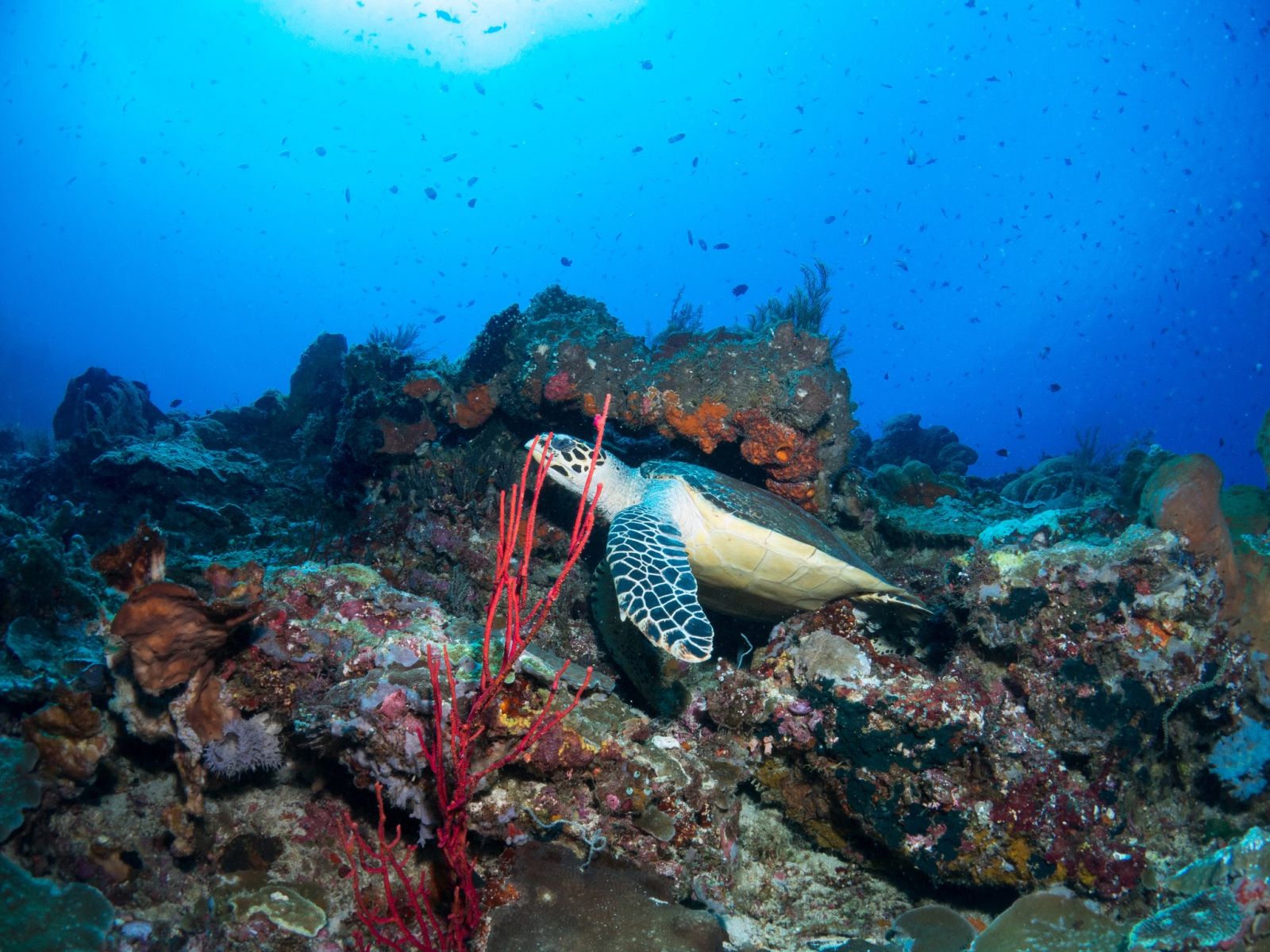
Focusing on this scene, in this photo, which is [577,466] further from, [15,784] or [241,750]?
[15,784]

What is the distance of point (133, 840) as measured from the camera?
278 cm

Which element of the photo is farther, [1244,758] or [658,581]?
[1244,758]

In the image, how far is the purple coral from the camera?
2.74 m

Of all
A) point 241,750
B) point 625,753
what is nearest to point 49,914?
point 241,750

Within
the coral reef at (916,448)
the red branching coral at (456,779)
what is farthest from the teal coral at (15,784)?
the coral reef at (916,448)

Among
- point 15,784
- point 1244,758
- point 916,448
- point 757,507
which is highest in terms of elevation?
point 916,448

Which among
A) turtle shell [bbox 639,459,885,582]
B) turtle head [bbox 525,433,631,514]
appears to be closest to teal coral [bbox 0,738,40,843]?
turtle head [bbox 525,433,631,514]

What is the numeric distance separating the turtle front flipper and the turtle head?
2.03 feet

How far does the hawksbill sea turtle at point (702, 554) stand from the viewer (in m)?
3.38

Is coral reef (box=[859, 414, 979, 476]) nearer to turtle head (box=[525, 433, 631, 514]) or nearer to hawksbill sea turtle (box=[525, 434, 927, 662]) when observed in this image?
hawksbill sea turtle (box=[525, 434, 927, 662])

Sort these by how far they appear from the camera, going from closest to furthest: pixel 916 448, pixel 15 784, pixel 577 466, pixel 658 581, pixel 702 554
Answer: pixel 15 784, pixel 658 581, pixel 702 554, pixel 577 466, pixel 916 448

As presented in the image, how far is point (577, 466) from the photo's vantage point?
5.28 m

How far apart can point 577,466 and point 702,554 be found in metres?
1.52

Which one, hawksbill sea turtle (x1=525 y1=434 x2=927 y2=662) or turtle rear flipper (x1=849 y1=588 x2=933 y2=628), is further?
turtle rear flipper (x1=849 y1=588 x2=933 y2=628)
